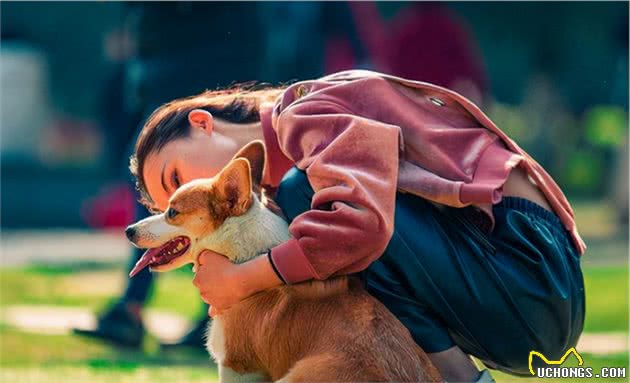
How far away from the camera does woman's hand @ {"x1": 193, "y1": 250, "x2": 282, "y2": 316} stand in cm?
257

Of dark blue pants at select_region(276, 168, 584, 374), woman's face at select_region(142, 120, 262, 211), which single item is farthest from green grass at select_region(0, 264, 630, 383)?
woman's face at select_region(142, 120, 262, 211)

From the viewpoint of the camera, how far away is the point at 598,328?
4836 mm

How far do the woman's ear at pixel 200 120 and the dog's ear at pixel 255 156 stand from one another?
0.75ft

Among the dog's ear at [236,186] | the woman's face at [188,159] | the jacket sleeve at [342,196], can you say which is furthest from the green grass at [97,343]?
the dog's ear at [236,186]

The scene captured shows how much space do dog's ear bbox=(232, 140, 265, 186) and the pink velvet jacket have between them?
0.06m

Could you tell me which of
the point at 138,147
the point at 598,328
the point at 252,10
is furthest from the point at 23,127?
the point at 138,147

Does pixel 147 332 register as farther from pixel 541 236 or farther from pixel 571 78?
pixel 571 78

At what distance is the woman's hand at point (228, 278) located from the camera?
101 inches

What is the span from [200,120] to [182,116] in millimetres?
48

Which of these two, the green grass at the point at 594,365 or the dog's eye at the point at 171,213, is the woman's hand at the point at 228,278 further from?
the green grass at the point at 594,365

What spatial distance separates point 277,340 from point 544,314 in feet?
2.10

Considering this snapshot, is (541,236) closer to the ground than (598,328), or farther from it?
farther from it

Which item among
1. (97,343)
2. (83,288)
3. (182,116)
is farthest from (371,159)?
(83,288)

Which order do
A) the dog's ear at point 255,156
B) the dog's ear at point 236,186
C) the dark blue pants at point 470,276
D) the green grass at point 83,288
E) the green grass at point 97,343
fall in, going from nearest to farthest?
the dog's ear at point 236,186
the dark blue pants at point 470,276
the dog's ear at point 255,156
the green grass at point 97,343
the green grass at point 83,288
